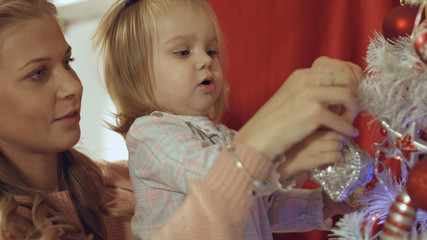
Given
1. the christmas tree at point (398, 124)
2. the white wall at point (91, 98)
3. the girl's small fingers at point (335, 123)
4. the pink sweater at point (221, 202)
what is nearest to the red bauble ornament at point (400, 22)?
the christmas tree at point (398, 124)

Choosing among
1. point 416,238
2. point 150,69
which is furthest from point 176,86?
point 416,238

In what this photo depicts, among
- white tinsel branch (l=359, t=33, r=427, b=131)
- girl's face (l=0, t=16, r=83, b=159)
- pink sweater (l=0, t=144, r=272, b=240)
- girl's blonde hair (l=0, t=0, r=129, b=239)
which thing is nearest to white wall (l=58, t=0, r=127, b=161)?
girl's blonde hair (l=0, t=0, r=129, b=239)

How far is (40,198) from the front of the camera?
95cm

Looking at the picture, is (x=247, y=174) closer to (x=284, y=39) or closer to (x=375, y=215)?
(x=375, y=215)

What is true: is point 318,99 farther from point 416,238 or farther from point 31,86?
point 31,86

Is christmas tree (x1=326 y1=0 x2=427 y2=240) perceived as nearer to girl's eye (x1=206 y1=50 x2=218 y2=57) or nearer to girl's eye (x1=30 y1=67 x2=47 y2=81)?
girl's eye (x1=206 y1=50 x2=218 y2=57)

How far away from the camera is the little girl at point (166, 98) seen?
89 centimetres

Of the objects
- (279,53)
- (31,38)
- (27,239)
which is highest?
(31,38)

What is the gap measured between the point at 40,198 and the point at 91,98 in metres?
1.13

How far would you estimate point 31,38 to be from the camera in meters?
0.92

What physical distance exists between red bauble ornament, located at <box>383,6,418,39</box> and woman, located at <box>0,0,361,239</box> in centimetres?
8

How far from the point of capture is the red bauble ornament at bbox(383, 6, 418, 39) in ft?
2.15

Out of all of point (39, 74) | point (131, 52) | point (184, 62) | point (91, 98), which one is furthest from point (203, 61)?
point (91, 98)

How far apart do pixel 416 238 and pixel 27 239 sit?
0.69 metres
